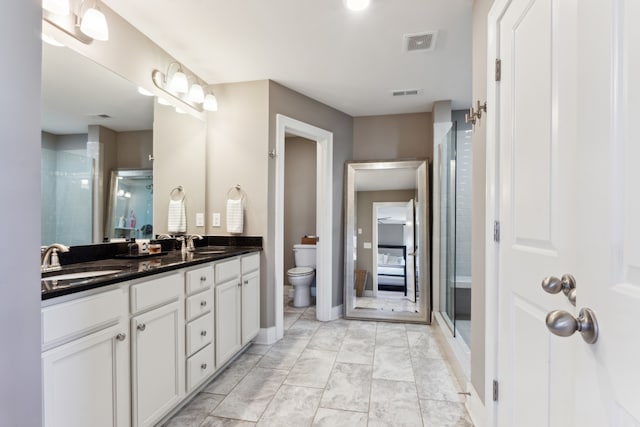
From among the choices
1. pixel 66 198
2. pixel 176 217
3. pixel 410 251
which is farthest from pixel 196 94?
pixel 410 251

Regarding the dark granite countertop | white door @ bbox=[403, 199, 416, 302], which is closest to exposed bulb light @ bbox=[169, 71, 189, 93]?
the dark granite countertop

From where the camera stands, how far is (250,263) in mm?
2598

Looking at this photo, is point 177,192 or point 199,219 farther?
point 199,219

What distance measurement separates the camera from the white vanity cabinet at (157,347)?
Answer: 1399 millimetres

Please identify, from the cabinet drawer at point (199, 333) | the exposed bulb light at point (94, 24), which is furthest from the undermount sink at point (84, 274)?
the exposed bulb light at point (94, 24)

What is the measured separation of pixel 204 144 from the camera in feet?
9.61

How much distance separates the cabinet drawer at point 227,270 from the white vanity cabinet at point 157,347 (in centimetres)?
39

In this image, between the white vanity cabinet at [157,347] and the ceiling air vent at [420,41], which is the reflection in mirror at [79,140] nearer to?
the white vanity cabinet at [157,347]

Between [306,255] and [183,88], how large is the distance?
260cm

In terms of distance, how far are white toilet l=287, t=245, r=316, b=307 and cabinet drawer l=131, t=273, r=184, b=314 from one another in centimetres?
223

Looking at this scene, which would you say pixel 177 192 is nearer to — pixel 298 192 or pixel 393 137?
pixel 298 192

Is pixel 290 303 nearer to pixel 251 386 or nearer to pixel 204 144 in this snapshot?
pixel 251 386
